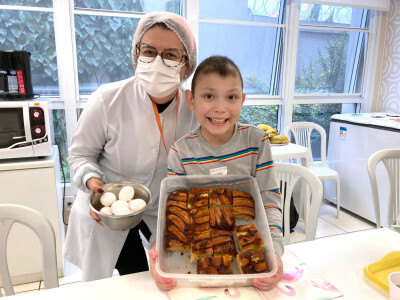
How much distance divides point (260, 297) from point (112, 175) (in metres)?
0.77

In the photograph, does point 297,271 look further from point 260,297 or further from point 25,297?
point 25,297

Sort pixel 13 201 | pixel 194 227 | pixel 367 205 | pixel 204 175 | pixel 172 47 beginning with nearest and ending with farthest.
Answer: pixel 194 227 → pixel 204 175 → pixel 172 47 → pixel 13 201 → pixel 367 205

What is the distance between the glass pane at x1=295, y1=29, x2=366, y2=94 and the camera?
342 centimetres

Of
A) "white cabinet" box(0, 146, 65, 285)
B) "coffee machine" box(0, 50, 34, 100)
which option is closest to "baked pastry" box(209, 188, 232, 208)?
"white cabinet" box(0, 146, 65, 285)

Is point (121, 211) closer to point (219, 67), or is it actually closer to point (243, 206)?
point (243, 206)

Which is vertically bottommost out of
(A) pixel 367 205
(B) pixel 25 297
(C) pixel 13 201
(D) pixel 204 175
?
→ (A) pixel 367 205

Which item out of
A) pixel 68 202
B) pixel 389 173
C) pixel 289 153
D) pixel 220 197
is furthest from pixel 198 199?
pixel 68 202

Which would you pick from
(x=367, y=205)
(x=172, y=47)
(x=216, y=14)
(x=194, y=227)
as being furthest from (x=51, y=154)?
(x=367, y=205)

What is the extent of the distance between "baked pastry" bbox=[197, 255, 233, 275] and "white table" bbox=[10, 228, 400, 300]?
130mm

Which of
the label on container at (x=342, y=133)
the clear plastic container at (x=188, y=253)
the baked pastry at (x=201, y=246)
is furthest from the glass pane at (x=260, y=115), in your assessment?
the baked pastry at (x=201, y=246)

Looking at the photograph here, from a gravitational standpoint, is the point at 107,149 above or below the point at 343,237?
above

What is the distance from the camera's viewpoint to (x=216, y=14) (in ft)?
10.0

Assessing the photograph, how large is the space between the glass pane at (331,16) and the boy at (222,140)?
2.70 meters

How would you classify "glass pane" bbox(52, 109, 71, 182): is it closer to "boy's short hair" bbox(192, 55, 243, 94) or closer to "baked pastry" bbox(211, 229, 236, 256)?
"boy's short hair" bbox(192, 55, 243, 94)
